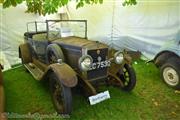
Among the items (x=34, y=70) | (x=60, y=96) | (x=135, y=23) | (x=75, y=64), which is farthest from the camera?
(x=135, y=23)

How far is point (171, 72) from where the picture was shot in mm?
4629

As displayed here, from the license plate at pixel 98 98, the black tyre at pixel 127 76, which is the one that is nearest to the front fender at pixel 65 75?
the license plate at pixel 98 98

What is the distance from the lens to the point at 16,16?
6.77 metres

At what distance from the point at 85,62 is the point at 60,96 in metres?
0.71

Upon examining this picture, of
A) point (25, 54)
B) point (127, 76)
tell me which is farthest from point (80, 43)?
point (25, 54)

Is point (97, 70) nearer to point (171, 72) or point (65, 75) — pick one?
point (65, 75)

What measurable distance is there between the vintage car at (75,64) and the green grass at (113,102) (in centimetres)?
25

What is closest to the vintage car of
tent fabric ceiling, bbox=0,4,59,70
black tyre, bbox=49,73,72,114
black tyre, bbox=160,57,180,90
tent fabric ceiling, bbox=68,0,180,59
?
black tyre, bbox=49,73,72,114

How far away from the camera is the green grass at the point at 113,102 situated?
3578 millimetres

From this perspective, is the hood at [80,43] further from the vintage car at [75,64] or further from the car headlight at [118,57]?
the car headlight at [118,57]

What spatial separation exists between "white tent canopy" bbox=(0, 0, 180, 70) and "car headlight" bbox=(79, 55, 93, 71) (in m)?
3.35

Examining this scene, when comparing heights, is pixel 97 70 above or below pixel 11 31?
below

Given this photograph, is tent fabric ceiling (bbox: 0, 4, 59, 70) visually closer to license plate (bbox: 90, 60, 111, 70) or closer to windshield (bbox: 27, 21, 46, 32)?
windshield (bbox: 27, 21, 46, 32)

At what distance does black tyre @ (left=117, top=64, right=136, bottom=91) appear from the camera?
4.13m
